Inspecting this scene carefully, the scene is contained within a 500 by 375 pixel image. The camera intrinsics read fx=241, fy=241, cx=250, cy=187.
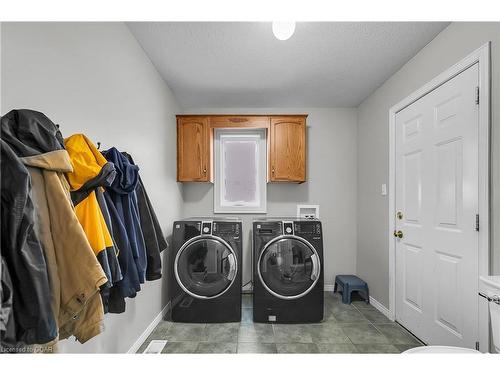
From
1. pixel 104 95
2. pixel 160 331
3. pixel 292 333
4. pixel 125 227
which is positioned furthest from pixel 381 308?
pixel 104 95

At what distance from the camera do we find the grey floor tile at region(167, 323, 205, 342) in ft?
6.80

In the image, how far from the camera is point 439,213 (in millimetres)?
1791

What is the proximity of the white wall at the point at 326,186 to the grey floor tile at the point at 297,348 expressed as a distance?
149 centimetres

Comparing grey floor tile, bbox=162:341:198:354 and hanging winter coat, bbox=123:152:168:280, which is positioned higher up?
hanging winter coat, bbox=123:152:168:280

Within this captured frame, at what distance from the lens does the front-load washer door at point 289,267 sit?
232 cm

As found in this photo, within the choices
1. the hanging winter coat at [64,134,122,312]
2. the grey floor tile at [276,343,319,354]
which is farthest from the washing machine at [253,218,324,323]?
the hanging winter coat at [64,134,122,312]

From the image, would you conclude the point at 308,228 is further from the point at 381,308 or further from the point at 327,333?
the point at 381,308

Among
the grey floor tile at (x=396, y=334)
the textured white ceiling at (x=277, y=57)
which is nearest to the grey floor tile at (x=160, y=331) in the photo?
the grey floor tile at (x=396, y=334)

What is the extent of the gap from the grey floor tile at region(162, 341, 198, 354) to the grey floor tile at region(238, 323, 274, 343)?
1.28ft

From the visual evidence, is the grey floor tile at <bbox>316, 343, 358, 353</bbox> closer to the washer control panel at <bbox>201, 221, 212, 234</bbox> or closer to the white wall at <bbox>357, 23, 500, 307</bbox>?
the white wall at <bbox>357, 23, 500, 307</bbox>

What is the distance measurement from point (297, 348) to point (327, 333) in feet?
1.25

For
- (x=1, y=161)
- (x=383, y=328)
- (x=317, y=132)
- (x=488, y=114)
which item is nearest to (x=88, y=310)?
(x=1, y=161)

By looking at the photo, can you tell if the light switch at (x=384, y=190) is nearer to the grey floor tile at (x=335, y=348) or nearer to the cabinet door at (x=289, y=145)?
the cabinet door at (x=289, y=145)
